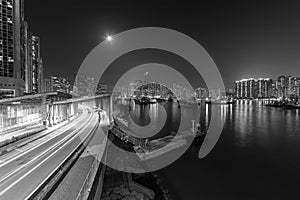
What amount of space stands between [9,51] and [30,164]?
66159 millimetres

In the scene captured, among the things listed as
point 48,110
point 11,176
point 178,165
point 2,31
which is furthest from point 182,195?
point 2,31

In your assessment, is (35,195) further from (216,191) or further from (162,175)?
(216,191)

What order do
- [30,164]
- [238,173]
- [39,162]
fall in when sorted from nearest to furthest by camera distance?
[30,164], [39,162], [238,173]

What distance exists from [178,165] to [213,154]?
6.67m

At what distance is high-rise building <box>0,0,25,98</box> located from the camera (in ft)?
185

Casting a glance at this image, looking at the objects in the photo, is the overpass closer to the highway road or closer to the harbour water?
the highway road

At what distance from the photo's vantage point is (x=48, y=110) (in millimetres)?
22266

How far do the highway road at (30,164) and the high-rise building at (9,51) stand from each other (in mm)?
55263

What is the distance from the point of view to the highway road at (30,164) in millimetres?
7543

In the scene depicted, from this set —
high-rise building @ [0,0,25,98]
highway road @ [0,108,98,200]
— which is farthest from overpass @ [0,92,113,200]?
high-rise building @ [0,0,25,98]

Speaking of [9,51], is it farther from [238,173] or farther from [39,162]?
[238,173]

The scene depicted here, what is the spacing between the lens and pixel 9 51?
58.5 meters

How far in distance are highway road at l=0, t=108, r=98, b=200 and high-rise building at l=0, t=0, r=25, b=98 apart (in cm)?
5526

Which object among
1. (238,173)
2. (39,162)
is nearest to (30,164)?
(39,162)
